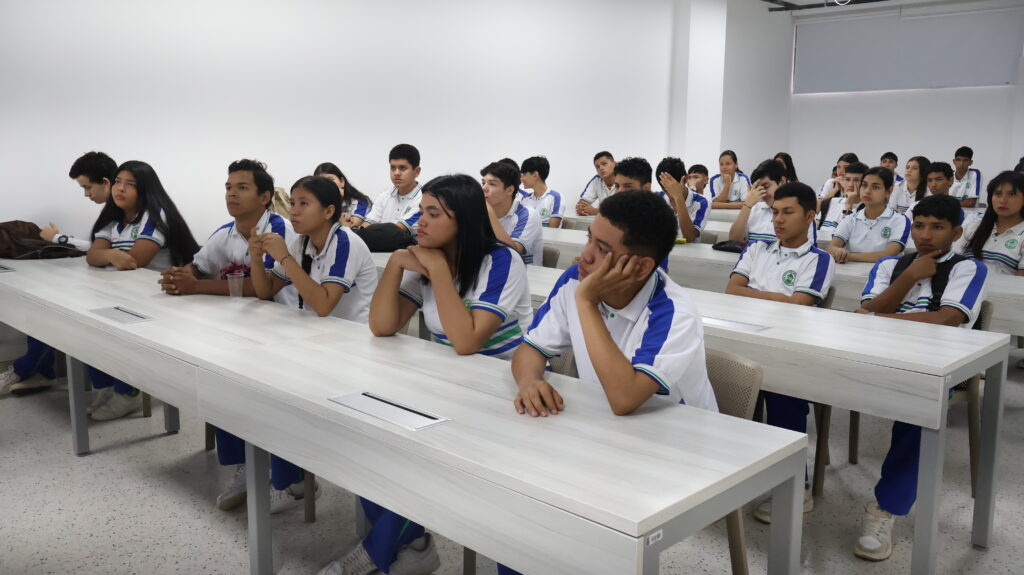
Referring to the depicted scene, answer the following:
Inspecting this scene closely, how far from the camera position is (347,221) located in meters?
4.81

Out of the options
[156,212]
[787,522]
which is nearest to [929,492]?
[787,522]

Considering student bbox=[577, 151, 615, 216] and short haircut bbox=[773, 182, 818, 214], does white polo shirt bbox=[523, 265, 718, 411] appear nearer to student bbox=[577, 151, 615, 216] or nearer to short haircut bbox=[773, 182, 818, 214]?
short haircut bbox=[773, 182, 818, 214]

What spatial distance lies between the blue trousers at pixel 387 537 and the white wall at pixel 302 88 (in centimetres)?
355

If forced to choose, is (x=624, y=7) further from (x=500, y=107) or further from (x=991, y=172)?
(x=991, y=172)

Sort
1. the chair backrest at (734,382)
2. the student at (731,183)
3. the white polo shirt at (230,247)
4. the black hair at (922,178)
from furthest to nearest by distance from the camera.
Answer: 1. the student at (731,183)
2. the black hair at (922,178)
3. the white polo shirt at (230,247)
4. the chair backrest at (734,382)

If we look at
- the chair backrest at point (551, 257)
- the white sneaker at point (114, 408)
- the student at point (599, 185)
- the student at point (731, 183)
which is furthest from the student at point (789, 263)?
the student at point (731, 183)

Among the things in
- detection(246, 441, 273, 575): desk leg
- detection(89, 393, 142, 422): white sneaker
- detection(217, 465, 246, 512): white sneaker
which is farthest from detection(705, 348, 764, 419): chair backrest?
detection(89, 393, 142, 422): white sneaker

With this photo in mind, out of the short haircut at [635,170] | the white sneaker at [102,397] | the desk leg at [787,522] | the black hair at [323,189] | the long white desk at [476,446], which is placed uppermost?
the short haircut at [635,170]

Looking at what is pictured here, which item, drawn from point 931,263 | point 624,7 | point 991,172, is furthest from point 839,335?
point 991,172

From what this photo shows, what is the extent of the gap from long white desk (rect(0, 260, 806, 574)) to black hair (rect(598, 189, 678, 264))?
33 centimetres

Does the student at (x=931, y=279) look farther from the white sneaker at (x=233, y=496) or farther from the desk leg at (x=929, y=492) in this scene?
the white sneaker at (x=233, y=496)

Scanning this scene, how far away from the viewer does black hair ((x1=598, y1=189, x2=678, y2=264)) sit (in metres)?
1.62

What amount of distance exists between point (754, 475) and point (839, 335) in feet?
3.64

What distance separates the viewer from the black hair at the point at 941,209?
2.60 m
